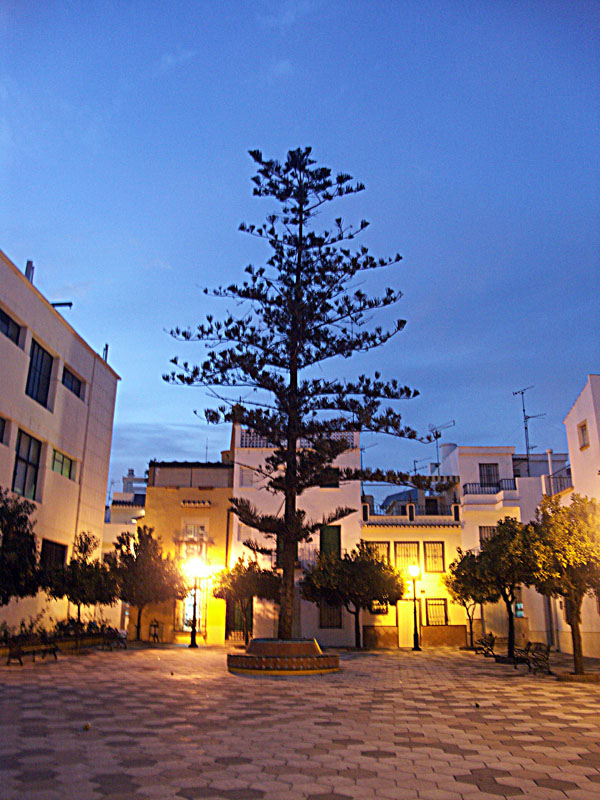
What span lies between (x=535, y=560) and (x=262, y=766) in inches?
348

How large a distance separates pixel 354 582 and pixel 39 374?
11.9 meters

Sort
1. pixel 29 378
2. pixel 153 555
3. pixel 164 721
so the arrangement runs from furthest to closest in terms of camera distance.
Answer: pixel 153 555 < pixel 29 378 < pixel 164 721

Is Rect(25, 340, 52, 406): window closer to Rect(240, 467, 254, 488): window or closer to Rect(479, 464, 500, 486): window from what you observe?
Rect(240, 467, 254, 488): window

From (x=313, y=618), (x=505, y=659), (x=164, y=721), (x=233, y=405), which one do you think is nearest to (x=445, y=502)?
(x=313, y=618)

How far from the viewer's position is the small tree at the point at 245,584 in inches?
924

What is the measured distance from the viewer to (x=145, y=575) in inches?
878

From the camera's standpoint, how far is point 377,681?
13336 mm

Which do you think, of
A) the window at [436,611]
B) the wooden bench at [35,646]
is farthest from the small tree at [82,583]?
the window at [436,611]

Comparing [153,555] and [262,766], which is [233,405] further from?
[262,766]

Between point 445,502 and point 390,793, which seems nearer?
point 390,793

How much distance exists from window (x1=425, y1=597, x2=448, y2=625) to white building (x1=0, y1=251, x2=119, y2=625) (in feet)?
42.1

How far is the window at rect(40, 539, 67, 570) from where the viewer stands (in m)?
20.2

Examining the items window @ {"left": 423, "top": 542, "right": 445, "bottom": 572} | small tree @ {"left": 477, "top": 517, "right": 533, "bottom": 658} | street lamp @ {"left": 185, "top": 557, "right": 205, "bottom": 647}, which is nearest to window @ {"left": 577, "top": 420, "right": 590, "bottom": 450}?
small tree @ {"left": 477, "top": 517, "right": 533, "bottom": 658}

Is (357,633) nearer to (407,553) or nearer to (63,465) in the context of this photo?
(407,553)
